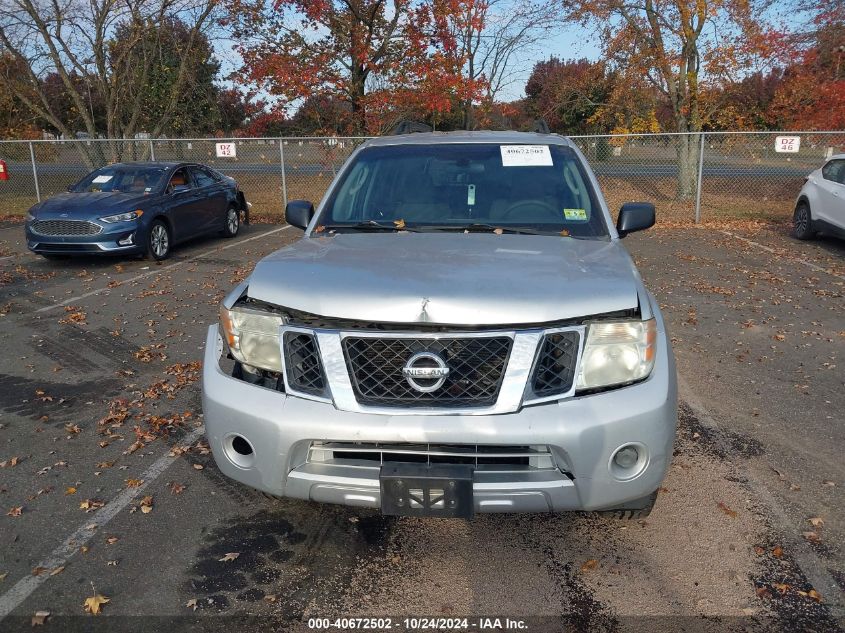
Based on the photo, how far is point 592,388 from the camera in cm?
270

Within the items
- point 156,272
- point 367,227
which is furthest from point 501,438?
point 156,272

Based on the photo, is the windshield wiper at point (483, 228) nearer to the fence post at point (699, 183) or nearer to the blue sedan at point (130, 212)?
the blue sedan at point (130, 212)

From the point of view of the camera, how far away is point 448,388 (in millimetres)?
2650

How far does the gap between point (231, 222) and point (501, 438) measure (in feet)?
40.6

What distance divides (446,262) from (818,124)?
20914mm

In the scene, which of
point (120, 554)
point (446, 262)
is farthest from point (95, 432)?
point (446, 262)

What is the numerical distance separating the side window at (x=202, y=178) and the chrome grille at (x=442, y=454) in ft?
36.1

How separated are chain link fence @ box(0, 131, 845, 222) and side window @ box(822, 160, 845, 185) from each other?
3.52 m

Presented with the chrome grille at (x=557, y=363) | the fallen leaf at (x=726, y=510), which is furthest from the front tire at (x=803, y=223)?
the chrome grille at (x=557, y=363)

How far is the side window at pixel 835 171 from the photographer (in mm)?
11820

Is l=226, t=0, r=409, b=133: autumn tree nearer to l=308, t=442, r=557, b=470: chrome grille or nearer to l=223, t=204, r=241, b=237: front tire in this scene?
l=223, t=204, r=241, b=237: front tire

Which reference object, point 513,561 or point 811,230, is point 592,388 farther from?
point 811,230

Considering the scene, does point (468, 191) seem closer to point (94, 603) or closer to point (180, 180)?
point (94, 603)

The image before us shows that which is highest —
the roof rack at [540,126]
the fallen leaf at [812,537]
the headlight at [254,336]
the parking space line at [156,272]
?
the roof rack at [540,126]
